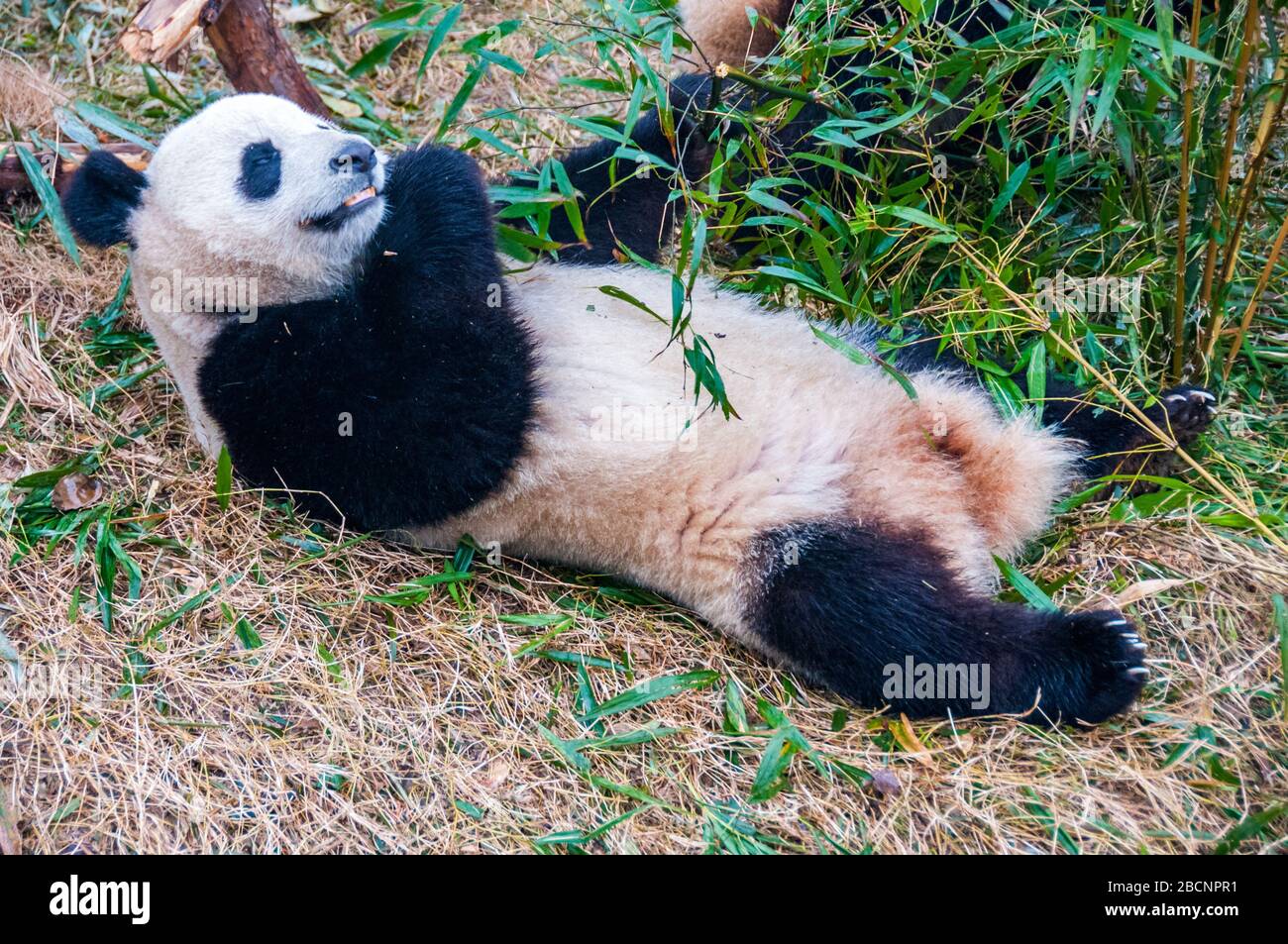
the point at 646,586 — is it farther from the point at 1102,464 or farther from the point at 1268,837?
the point at 1268,837

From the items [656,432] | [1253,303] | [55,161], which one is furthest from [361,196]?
[1253,303]

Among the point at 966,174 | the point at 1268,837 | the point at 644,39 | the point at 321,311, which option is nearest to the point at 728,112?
the point at 644,39

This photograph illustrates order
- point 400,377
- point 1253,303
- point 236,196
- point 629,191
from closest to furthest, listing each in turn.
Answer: point 400,377 < point 236,196 < point 1253,303 < point 629,191

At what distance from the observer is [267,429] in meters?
2.53

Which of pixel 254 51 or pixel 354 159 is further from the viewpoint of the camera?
pixel 254 51

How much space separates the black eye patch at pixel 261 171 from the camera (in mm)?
2553

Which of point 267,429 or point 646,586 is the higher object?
point 267,429

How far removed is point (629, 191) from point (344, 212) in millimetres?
796

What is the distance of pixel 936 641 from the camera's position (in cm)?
230

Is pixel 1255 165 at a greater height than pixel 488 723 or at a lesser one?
greater

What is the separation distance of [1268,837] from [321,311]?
221 cm

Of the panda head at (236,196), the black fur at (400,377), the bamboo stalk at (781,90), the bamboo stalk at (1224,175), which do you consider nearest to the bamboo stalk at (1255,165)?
the bamboo stalk at (1224,175)

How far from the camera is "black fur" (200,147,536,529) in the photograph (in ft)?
8.00

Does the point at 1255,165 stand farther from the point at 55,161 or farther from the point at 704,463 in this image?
the point at 55,161
